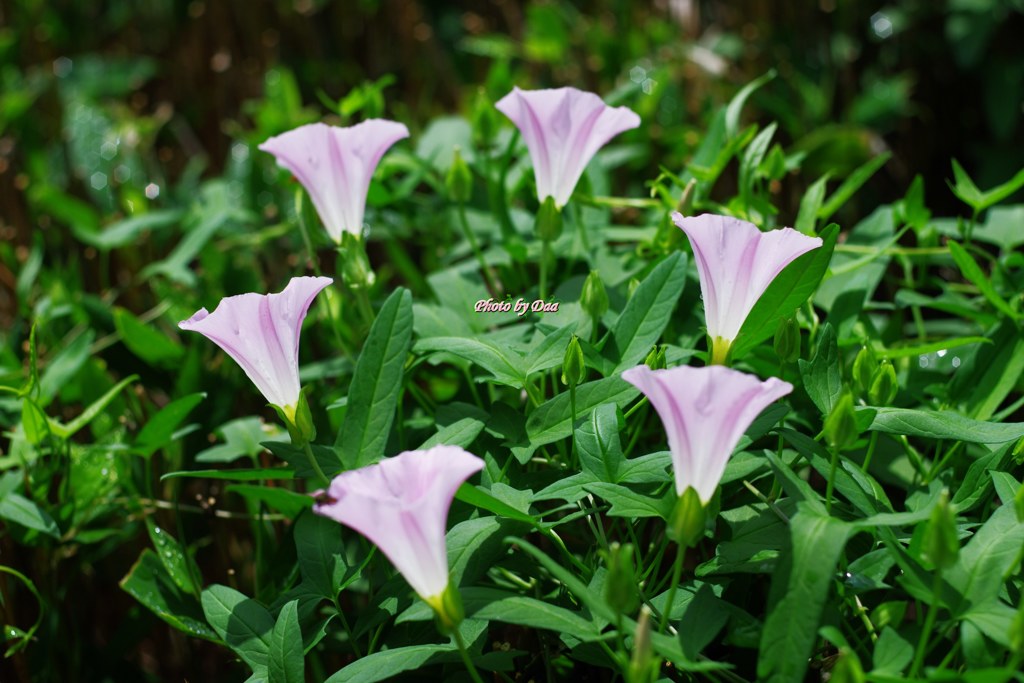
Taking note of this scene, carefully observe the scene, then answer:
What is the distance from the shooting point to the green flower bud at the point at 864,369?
771mm

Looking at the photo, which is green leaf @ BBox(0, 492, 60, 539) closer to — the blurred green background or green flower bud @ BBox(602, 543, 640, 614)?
the blurred green background

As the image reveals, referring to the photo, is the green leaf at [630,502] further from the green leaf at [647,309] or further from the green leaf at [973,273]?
the green leaf at [973,273]

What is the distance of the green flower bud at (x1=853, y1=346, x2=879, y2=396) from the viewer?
0.77 m

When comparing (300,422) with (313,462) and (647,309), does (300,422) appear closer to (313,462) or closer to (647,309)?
(313,462)

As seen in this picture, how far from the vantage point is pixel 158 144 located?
2.05 m

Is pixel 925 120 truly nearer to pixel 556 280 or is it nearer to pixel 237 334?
pixel 556 280

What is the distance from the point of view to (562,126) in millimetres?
875

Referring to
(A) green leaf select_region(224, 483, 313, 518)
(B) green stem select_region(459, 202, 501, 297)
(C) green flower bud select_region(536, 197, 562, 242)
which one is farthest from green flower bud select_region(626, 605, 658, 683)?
(B) green stem select_region(459, 202, 501, 297)

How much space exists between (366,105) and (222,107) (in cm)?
103

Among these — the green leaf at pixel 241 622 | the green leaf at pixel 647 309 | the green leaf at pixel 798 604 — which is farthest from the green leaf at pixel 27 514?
the green leaf at pixel 798 604

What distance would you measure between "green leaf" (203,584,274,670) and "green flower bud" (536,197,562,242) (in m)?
0.40

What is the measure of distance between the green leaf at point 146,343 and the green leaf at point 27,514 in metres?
0.25

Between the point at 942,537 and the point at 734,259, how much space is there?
9.3 inches

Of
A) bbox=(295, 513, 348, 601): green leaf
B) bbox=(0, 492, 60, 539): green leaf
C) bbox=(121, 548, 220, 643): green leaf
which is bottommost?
bbox=(121, 548, 220, 643): green leaf
